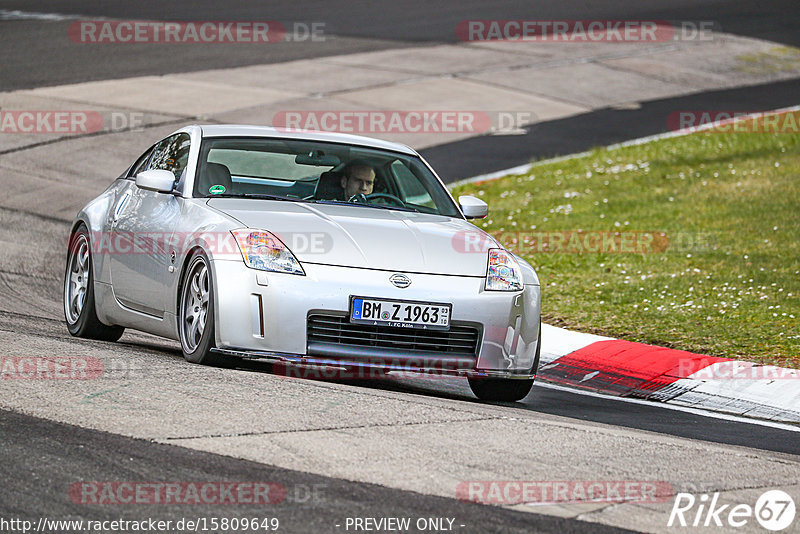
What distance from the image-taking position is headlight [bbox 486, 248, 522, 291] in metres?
Answer: 7.02

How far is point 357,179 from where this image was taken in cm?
804

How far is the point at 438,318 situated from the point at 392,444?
149cm

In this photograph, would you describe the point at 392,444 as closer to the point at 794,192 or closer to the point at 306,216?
the point at 306,216

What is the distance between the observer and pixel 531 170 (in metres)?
17.5

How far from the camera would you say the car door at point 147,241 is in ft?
24.5

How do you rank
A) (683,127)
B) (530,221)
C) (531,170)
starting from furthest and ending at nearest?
(683,127)
(531,170)
(530,221)

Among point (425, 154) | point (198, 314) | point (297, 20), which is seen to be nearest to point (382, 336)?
point (198, 314)

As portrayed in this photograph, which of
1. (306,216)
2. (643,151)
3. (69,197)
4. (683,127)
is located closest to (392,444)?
(306,216)

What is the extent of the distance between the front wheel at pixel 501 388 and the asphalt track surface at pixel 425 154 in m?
0.11

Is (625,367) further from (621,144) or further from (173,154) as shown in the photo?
(621,144)

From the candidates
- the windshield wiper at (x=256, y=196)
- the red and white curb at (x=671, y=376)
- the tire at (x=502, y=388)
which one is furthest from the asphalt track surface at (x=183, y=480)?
the red and white curb at (x=671, y=376)

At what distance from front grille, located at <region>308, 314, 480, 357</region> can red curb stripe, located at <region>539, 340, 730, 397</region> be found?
195 centimetres

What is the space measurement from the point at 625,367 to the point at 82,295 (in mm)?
3660

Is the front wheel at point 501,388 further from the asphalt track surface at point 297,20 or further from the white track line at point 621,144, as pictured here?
the asphalt track surface at point 297,20
